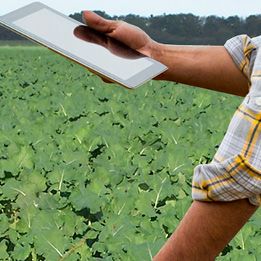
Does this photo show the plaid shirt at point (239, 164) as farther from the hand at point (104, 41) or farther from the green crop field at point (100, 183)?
the green crop field at point (100, 183)

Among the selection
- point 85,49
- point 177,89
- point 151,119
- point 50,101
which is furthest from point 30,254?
point 177,89

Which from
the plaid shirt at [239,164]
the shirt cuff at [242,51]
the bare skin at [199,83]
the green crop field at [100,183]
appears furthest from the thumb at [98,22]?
the green crop field at [100,183]

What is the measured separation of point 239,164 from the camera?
1.38 meters

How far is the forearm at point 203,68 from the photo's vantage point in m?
2.25

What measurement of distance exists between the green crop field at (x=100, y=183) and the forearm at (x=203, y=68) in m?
0.81

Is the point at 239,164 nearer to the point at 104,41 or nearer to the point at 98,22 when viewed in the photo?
the point at 104,41

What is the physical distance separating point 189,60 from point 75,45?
0.52 meters

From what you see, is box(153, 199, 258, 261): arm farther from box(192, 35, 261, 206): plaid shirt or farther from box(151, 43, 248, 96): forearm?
box(151, 43, 248, 96): forearm

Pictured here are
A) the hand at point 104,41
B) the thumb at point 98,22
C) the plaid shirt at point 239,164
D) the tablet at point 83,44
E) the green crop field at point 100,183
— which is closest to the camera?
the plaid shirt at point 239,164

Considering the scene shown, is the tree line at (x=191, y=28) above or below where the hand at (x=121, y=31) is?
below

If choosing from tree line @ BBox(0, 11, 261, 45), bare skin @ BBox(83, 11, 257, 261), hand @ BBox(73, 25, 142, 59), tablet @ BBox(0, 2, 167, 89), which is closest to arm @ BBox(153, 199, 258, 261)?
bare skin @ BBox(83, 11, 257, 261)

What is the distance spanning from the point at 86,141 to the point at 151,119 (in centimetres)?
177

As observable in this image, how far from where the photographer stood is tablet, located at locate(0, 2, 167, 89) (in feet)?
6.13

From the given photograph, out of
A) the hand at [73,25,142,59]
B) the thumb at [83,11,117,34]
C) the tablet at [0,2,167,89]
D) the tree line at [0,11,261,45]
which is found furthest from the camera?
the tree line at [0,11,261,45]
